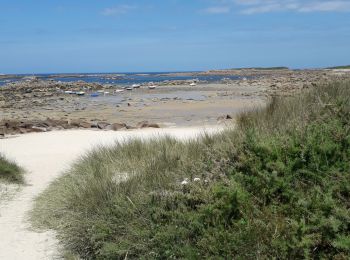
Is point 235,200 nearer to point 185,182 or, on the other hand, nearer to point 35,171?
point 185,182

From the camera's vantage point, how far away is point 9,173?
1101 centimetres

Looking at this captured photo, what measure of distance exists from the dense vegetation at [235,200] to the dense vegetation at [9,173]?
382 cm

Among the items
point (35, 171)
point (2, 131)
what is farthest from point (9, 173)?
point (2, 131)

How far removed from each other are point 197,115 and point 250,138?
62.3 feet

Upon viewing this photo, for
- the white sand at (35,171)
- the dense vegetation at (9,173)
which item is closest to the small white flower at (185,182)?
the white sand at (35,171)

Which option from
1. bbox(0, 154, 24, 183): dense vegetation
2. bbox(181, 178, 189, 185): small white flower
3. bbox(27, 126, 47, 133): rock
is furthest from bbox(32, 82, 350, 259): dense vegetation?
bbox(27, 126, 47, 133): rock

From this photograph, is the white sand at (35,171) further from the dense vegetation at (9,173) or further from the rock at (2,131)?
the rock at (2,131)

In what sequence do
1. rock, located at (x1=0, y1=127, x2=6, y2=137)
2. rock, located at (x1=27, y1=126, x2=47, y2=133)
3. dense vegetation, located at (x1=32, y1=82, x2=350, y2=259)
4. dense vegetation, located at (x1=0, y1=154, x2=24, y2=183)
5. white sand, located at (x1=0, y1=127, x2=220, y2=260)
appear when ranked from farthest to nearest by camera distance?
1. rock, located at (x1=27, y1=126, x2=47, y2=133)
2. rock, located at (x1=0, y1=127, x2=6, y2=137)
3. dense vegetation, located at (x1=0, y1=154, x2=24, y2=183)
4. white sand, located at (x1=0, y1=127, x2=220, y2=260)
5. dense vegetation, located at (x1=32, y1=82, x2=350, y2=259)

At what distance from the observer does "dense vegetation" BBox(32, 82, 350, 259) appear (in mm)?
4684

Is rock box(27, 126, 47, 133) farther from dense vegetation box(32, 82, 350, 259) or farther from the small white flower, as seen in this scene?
the small white flower

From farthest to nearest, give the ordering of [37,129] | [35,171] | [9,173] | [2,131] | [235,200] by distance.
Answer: [37,129] → [2,131] → [35,171] → [9,173] → [235,200]

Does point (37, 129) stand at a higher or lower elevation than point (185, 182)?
lower

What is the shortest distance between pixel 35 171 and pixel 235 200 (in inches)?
327

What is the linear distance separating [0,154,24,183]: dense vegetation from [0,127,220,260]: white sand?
24 cm
